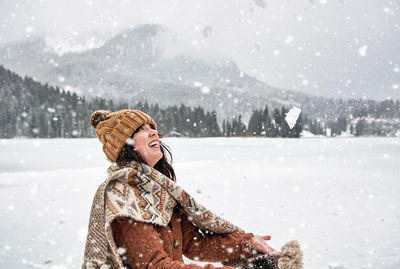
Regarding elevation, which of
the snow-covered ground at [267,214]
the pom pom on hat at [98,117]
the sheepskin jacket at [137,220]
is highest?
the pom pom on hat at [98,117]

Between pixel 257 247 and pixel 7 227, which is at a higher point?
pixel 257 247

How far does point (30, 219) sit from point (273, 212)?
4246 mm

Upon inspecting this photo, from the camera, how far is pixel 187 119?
4997cm

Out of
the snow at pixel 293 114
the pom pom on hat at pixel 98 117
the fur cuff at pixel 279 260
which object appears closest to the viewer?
the fur cuff at pixel 279 260

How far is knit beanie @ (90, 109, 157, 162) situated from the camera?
174 centimetres

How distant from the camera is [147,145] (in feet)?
5.91

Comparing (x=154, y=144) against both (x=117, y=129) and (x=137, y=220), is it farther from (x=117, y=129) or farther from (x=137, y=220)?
(x=137, y=220)

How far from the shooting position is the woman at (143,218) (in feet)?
4.37

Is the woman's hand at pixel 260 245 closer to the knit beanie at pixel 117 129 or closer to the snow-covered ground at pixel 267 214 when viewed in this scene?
the knit beanie at pixel 117 129

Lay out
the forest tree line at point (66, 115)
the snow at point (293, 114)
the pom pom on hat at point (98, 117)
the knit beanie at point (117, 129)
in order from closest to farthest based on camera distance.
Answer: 1. the knit beanie at point (117, 129)
2. the pom pom on hat at point (98, 117)
3. the snow at point (293, 114)
4. the forest tree line at point (66, 115)

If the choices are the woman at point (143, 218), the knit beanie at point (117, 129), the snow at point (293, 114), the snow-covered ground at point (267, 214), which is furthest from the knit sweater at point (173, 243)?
the snow at point (293, 114)

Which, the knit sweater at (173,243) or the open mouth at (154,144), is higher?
the open mouth at (154,144)

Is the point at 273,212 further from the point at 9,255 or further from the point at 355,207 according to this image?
the point at 9,255

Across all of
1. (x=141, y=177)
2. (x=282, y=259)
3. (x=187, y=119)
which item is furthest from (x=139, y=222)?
(x=187, y=119)
